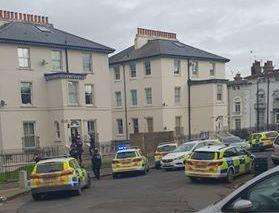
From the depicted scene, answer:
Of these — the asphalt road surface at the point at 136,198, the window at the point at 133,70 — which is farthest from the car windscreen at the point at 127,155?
the window at the point at 133,70

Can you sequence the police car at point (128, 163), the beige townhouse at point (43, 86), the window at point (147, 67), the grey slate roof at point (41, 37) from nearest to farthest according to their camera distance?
the police car at point (128, 163)
the beige townhouse at point (43, 86)
the grey slate roof at point (41, 37)
the window at point (147, 67)

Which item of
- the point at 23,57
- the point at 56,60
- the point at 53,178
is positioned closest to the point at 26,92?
the point at 23,57

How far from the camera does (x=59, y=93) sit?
122 ft

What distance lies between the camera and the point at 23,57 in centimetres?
3666

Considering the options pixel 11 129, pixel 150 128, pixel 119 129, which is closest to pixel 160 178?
pixel 11 129

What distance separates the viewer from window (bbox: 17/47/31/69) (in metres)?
36.4

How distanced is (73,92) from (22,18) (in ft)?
26.5

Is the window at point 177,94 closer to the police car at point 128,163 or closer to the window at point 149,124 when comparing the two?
the window at point 149,124

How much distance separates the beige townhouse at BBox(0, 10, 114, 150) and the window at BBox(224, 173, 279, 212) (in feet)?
102

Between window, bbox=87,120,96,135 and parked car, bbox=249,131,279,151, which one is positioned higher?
window, bbox=87,120,96,135

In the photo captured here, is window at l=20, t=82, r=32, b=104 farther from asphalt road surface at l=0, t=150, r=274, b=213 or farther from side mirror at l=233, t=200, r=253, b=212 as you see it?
side mirror at l=233, t=200, r=253, b=212

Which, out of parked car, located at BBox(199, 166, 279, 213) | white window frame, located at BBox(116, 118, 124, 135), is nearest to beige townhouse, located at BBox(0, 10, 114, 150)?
white window frame, located at BBox(116, 118, 124, 135)

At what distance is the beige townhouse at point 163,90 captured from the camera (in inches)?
1902

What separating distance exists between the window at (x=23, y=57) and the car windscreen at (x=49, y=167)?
20.3 m
